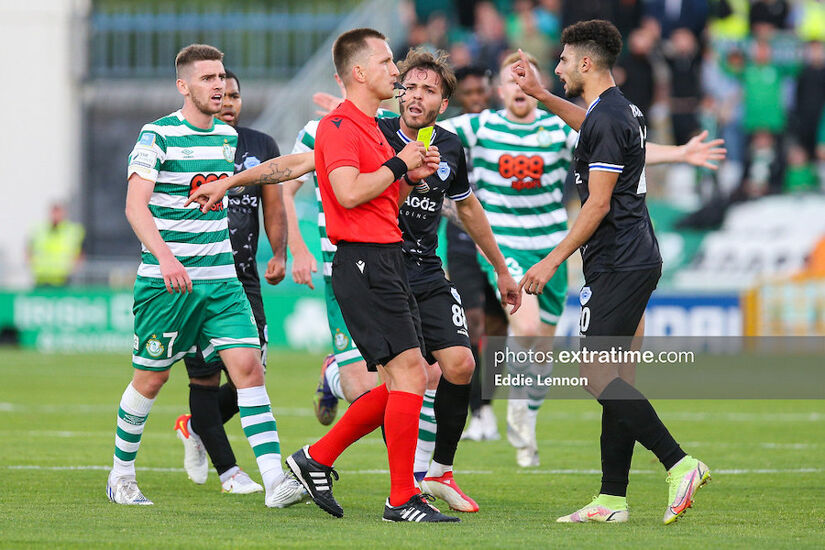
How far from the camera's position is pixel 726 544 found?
6012 millimetres

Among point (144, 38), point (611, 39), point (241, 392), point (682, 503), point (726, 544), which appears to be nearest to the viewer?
point (726, 544)

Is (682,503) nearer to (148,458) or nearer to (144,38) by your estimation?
(148,458)

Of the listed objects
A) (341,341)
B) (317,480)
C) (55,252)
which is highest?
(341,341)

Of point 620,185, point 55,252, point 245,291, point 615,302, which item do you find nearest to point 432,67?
point 620,185

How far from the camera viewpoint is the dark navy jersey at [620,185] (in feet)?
22.2

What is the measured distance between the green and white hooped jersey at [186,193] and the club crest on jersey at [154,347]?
0.34m

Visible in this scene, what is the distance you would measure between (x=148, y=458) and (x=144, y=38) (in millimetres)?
22155

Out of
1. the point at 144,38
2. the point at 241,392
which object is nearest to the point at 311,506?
the point at 241,392

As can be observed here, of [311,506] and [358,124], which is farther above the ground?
[358,124]

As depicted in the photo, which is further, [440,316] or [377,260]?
[440,316]

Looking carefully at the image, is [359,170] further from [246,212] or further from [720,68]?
[720,68]

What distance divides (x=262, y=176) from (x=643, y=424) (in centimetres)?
230

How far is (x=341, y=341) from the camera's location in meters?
8.18

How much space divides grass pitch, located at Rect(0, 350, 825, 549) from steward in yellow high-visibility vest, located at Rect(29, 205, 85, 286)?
923 cm
